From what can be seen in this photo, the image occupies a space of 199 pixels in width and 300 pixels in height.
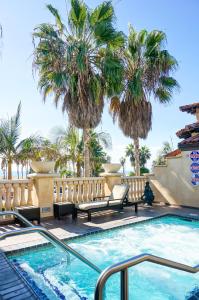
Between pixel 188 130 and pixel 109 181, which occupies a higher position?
pixel 188 130

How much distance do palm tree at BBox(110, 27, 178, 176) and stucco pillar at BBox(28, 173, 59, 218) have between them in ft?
23.4

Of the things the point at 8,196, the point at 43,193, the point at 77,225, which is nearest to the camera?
the point at 77,225

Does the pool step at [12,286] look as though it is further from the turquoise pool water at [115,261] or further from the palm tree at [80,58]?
the palm tree at [80,58]

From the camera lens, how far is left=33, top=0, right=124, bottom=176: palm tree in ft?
34.2

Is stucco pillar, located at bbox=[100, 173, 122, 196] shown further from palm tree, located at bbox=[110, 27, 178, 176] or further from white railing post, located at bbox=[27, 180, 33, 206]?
palm tree, located at bbox=[110, 27, 178, 176]

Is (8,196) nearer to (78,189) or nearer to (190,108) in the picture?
(78,189)

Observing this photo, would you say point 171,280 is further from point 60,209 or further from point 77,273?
point 60,209

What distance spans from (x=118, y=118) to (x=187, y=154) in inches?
200

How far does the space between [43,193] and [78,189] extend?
1683mm

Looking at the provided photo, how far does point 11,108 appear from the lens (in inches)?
588

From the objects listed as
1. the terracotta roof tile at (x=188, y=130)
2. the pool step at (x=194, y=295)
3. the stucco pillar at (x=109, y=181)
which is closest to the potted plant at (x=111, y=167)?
the stucco pillar at (x=109, y=181)

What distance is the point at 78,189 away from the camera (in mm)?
9273

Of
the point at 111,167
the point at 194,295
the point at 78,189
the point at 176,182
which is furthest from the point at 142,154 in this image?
the point at 194,295

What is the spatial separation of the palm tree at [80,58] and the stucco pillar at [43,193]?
418cm
